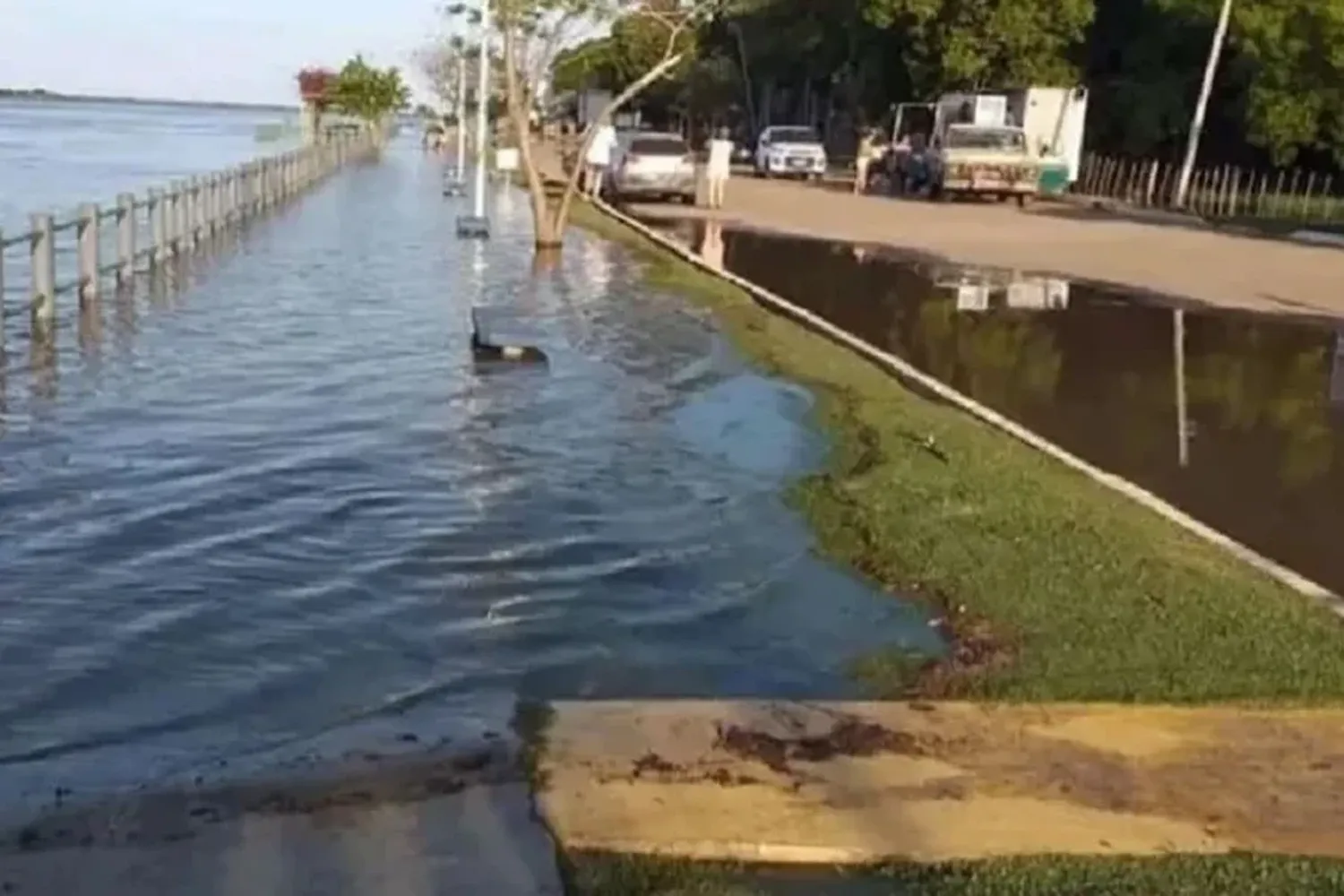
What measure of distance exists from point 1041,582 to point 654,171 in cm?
3872

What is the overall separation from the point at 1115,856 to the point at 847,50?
237 feet

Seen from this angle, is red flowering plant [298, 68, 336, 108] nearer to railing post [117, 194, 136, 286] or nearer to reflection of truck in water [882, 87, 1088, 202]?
reflection of truck in water [882, 87, 1088, 202]

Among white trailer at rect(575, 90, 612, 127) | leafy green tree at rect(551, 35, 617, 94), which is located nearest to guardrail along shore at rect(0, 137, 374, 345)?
leafy green tree at rect(551, 35, 617, 94)

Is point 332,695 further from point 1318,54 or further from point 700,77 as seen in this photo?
point 700,77

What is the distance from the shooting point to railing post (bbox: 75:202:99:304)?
67.0 ft

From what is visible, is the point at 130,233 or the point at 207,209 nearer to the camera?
the point at 130,233

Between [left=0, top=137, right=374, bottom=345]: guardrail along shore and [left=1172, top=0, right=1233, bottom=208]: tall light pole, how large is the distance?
2176 cm

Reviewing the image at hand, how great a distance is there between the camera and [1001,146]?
5175cm

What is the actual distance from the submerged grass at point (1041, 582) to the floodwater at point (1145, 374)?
3.45ft

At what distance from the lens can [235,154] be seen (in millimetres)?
76875

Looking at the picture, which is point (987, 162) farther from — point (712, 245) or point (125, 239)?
point (125, 239)

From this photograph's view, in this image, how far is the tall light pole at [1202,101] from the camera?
164 ft

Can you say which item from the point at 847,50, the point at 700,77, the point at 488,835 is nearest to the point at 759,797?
the point at 488,835

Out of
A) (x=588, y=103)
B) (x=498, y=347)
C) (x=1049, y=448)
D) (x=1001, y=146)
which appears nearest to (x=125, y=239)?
(x=498, y=347)
